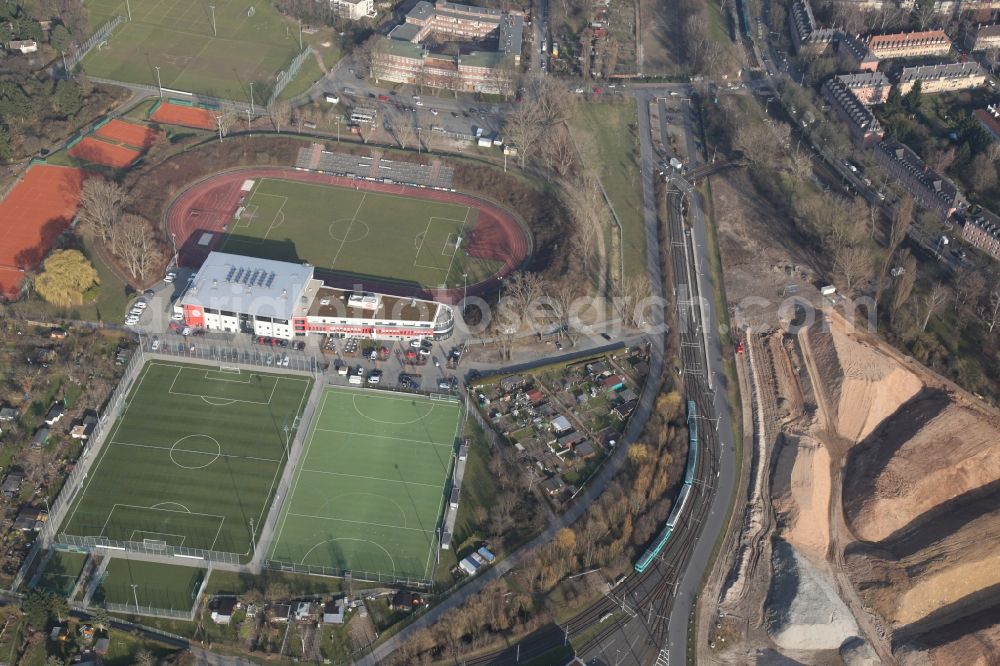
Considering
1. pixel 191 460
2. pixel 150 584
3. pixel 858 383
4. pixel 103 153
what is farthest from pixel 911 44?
pixel 150 584

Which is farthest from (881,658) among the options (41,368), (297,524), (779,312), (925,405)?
(41,368)

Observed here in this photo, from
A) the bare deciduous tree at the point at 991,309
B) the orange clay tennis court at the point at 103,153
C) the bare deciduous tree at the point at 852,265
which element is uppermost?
the orange clay tennis court at the point at 103,153

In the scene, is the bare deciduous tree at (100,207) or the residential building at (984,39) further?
the residential building at (984,39)

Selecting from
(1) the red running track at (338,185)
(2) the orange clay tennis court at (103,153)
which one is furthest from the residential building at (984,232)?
(2) the orange clay tennis court at (103,153)

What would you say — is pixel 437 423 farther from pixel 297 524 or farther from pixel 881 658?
pixel 881 658

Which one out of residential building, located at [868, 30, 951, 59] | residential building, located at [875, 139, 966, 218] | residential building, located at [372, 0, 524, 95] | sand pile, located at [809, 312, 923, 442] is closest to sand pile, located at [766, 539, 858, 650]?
sand pile, located at [809, 312, 923, 442]

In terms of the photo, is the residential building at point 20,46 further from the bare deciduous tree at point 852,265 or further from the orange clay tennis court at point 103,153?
the bare deciduous tree at point 852,265

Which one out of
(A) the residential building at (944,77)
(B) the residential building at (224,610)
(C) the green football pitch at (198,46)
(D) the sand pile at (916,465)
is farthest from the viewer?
(A) the residential building at (944,77)
